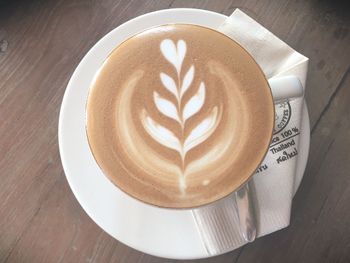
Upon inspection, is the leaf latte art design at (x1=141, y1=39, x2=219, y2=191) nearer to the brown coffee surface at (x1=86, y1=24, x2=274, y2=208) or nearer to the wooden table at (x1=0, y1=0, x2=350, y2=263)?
the brown coffee surface at (x1=86, y1=24, x2=274, y2=208)

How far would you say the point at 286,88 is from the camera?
1.89 ft

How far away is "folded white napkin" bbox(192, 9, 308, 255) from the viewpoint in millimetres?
625

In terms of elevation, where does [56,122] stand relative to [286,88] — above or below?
below

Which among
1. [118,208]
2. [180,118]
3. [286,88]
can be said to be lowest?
[118,208]

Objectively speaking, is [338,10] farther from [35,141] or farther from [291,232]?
[35,141]

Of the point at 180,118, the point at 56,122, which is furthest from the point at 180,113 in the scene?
the point at 56,122

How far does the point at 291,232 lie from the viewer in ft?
2.62

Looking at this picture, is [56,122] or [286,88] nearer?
[286,88]

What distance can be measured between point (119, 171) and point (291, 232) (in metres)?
0.41

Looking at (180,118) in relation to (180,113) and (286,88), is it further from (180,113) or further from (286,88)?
(286,88)

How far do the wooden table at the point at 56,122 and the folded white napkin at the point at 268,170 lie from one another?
0.56 ft

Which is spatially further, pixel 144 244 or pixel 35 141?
pixel 35 141

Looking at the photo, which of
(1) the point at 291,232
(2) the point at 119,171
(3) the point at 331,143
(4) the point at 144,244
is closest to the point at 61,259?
(4) the point at 144,244

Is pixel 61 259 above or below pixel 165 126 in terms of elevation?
below
